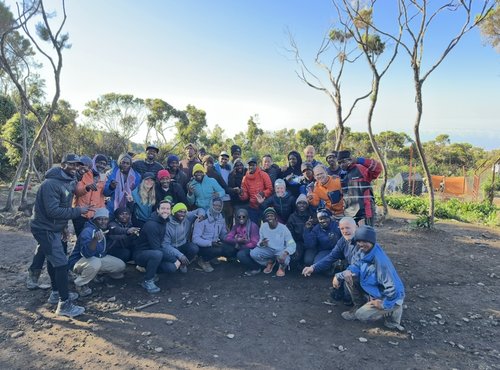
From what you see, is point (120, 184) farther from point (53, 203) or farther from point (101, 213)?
point (53, 203)

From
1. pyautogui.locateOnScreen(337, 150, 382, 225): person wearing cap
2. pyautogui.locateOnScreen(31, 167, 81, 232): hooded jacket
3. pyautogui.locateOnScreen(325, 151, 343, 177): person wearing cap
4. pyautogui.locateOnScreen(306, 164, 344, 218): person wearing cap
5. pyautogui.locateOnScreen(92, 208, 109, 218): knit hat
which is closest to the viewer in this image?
pyautogui.locateOnScreen(31, 167, 81, 232): hooded jacket

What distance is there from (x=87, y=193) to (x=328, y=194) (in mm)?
3719

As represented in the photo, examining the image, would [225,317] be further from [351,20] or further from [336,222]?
[351,20]

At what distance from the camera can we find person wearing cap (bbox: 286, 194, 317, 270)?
5656 millimetres

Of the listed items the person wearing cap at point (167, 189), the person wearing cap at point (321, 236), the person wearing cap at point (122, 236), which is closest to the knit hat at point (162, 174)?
the person wearing cap at point (167, 189)

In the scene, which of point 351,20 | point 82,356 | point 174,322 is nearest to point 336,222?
point 174,322

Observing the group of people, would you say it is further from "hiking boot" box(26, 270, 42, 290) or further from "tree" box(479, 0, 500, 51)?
"tree" box(479, 0, 500, 51)

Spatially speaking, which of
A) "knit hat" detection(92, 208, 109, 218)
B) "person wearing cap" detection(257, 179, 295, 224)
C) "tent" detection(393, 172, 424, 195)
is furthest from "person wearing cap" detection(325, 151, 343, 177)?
"tent" detection(393, 172, 424, 195)

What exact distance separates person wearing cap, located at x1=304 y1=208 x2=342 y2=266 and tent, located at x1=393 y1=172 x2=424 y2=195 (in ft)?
39.9

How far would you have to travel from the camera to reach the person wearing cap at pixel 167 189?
18.5 ft

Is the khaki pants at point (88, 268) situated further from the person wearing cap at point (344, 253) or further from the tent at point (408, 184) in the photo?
the tent at point (408, 184)

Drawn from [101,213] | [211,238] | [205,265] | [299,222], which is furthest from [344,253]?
[101,213]

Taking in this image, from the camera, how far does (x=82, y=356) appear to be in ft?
11.6

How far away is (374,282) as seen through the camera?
3.98 meters
